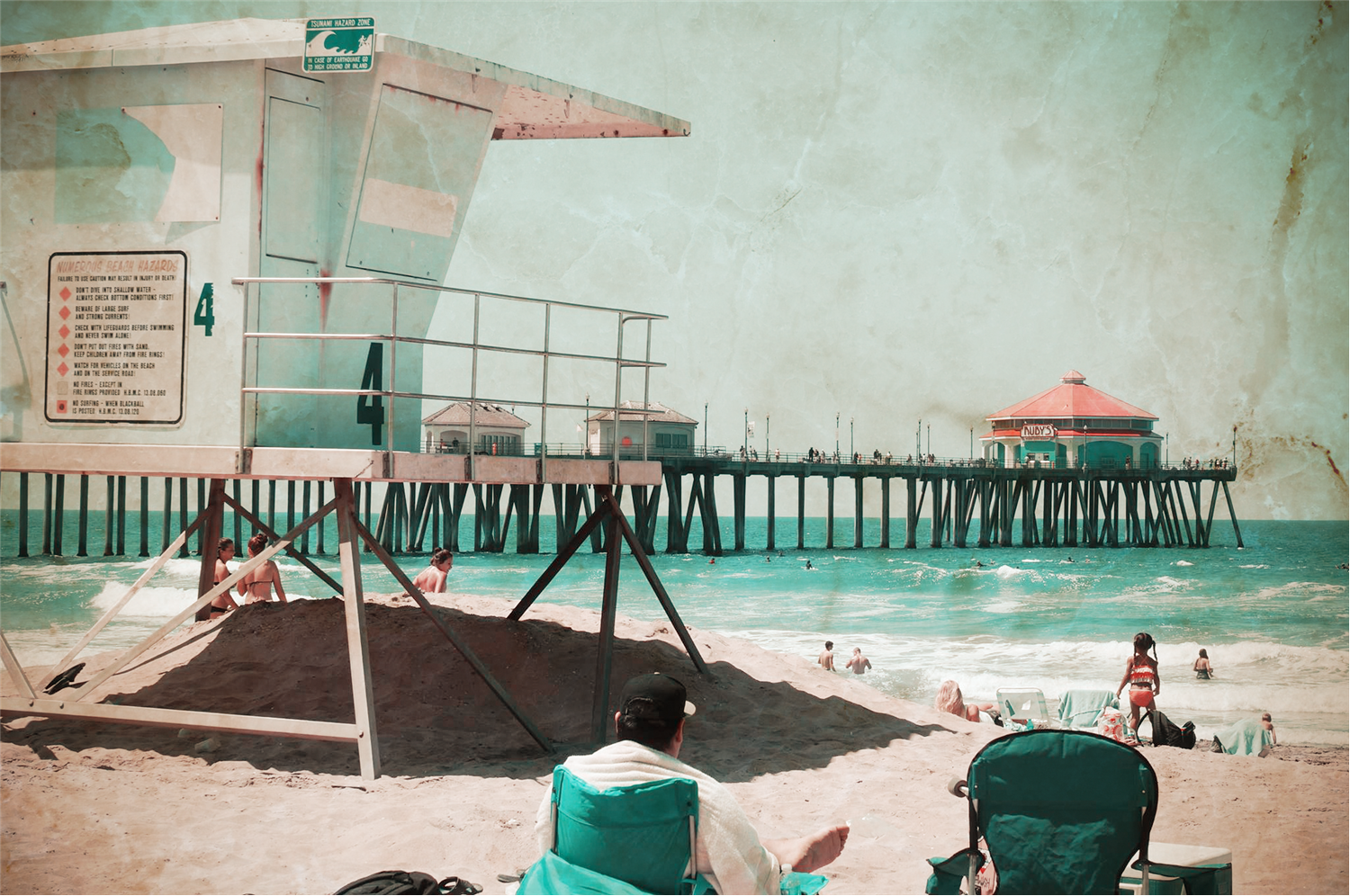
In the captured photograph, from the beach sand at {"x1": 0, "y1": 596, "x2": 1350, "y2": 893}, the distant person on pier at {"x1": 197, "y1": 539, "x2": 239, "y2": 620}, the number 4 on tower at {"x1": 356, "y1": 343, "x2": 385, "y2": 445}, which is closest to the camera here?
the beach sand at {"x1": 0, "y1": 596, "x2": 1350, "y2": 893}

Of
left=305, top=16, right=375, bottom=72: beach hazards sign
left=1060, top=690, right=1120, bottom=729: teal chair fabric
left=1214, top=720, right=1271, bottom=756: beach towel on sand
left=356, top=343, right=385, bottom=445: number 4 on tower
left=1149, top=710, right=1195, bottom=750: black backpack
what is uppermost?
left=305, top=16, right=375, bottom=72: beach hazards sign

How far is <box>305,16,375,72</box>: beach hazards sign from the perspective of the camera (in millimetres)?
5629

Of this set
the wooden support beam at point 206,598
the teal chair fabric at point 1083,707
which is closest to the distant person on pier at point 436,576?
the wooden support beam at point 206,598

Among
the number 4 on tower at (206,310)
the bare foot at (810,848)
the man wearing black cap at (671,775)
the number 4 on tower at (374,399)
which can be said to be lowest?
the bare foot at (810,848)

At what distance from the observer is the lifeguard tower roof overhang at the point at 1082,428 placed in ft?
111

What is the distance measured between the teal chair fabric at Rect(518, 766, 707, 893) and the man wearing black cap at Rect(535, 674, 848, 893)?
32mm

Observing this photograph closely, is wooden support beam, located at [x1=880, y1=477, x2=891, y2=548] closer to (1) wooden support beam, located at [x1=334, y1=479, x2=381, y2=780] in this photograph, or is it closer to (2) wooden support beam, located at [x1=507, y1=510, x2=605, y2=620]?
(2) wooden support beam, located at [x1=507, y1=510, x2=605, y2=620]

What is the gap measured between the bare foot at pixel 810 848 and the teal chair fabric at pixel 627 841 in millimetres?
365

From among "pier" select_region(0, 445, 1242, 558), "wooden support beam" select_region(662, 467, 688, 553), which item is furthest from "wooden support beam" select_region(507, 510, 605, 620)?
"wooden support beam" select_region(662, 467, 688, 553)

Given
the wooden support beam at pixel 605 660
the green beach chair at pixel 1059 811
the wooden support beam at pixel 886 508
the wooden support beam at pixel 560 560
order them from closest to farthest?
1. the green beach chair at pixel 1059 811
2. the wooden support beam at pixel 605 660
3. the wooden support beam at pixel 560 560
4. the wooden support beam at pixel 886 508

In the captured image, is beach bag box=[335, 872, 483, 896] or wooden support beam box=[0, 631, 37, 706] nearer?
beach bag box=[335, 872, 483, 896]

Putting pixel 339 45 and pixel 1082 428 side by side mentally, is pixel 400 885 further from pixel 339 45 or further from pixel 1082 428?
pixel 1082 428

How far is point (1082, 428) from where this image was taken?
1340 inches

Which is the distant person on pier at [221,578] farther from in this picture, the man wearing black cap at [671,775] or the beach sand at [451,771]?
the man wearing black cap at [671,775]
